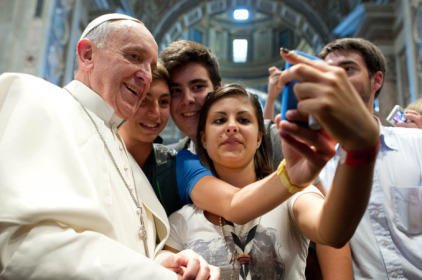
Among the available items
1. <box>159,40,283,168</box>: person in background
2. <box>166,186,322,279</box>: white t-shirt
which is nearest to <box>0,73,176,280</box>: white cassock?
<box>166,186,322,279</box>: white t-shirt

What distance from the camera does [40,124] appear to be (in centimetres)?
142

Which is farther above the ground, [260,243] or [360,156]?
[360,156]

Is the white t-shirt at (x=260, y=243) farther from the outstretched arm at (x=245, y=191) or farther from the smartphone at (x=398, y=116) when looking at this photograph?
the smartphone at (x=398, y=116)

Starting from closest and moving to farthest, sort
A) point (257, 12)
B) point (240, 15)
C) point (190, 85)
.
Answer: point (190, 85) → point (257, 12) → point (240, 15)

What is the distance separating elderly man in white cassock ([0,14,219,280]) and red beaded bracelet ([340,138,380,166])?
2.19 ft

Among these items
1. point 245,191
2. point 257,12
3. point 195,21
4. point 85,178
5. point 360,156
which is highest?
point 257,12

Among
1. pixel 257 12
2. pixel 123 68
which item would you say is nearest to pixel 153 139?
pixel 123 68

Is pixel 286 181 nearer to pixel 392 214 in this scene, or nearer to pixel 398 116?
pixel 392 214

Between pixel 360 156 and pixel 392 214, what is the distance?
144cm

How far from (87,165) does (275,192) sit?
775 millimetres

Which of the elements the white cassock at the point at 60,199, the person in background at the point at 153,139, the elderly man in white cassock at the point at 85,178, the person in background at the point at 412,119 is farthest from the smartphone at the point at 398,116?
the white cassock at the point at 60,199

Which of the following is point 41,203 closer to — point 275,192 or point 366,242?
point 275,192

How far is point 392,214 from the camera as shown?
7.14ft

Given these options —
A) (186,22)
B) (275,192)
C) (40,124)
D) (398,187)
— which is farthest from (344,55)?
(186,22)
